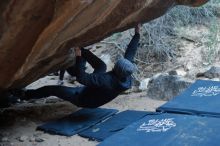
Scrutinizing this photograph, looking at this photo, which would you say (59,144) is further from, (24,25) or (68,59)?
(24,25)

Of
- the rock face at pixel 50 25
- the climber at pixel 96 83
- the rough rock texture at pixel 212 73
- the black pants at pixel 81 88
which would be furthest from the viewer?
the rough rock texture at pixel 212 73

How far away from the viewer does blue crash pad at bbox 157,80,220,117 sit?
13.2ft

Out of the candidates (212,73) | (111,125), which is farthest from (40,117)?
(212,73)

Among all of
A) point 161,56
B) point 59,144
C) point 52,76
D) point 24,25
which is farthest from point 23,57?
point 161,56

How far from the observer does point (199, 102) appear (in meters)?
4.27

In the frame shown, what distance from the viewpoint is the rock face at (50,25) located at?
2.82 meters

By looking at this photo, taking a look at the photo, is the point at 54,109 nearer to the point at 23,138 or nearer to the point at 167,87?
the point at 23,138

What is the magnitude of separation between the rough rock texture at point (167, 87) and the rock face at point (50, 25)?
1.62 meters

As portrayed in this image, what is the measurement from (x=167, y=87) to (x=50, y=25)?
2.96 meters

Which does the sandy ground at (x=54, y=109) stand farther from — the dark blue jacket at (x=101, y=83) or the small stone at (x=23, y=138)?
the dark blue jacket at (x=101, y=83)

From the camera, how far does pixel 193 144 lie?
327cm

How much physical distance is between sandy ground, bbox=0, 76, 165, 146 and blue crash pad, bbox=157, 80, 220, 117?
2.38ft

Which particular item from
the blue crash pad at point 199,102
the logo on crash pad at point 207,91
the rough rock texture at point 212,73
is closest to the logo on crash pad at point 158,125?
the blue crash pad at point 199,102

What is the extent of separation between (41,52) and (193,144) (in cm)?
154
